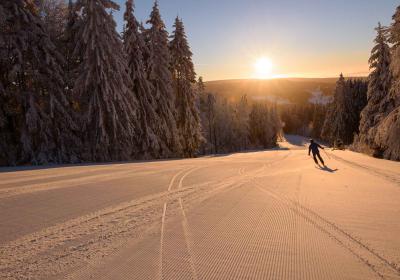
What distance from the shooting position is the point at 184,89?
33125 millimetres

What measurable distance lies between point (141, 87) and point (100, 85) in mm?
4980

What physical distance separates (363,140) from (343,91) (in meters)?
25.9

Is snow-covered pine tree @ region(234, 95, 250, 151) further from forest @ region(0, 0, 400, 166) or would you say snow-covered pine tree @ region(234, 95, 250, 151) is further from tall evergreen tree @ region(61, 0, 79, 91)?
tall evergreen tree @ region(61, 0, 79, 91)

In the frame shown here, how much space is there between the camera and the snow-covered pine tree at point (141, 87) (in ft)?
86.1

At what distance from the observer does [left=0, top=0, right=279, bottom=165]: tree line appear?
20.0m

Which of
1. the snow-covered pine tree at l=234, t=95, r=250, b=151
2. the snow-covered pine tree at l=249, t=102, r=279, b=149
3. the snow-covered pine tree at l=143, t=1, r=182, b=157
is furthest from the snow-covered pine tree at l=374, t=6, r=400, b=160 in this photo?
the snow-covered pine tree at l=249, t=102, r=279, b=149

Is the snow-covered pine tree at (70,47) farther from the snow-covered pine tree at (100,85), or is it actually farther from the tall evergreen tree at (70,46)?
the snow-covered pine tree at (100,85)

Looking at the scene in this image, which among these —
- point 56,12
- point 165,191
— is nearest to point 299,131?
point 56,12

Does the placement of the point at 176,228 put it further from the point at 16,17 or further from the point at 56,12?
the point at 56,12

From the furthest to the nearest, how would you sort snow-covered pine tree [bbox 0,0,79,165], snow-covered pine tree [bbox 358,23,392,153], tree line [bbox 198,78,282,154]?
1. tree line [bbox 198,78,282,154]
2. snow-covered pine tree [bbox 358,23,392,153]
3. snow-covered pine tree [bbox 0,0,79,165]

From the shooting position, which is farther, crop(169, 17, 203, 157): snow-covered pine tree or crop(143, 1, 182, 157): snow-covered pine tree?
crop(169, 17, 203, 157): snow-covered pine tree

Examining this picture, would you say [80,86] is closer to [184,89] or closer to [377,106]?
[184,89]

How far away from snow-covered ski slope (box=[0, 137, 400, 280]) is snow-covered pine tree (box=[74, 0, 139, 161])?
12610 millimetres

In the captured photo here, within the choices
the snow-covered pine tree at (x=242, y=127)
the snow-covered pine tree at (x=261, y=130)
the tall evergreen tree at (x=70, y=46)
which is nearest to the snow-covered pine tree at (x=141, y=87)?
the tall evergreen tree at (x=70, y=46)
